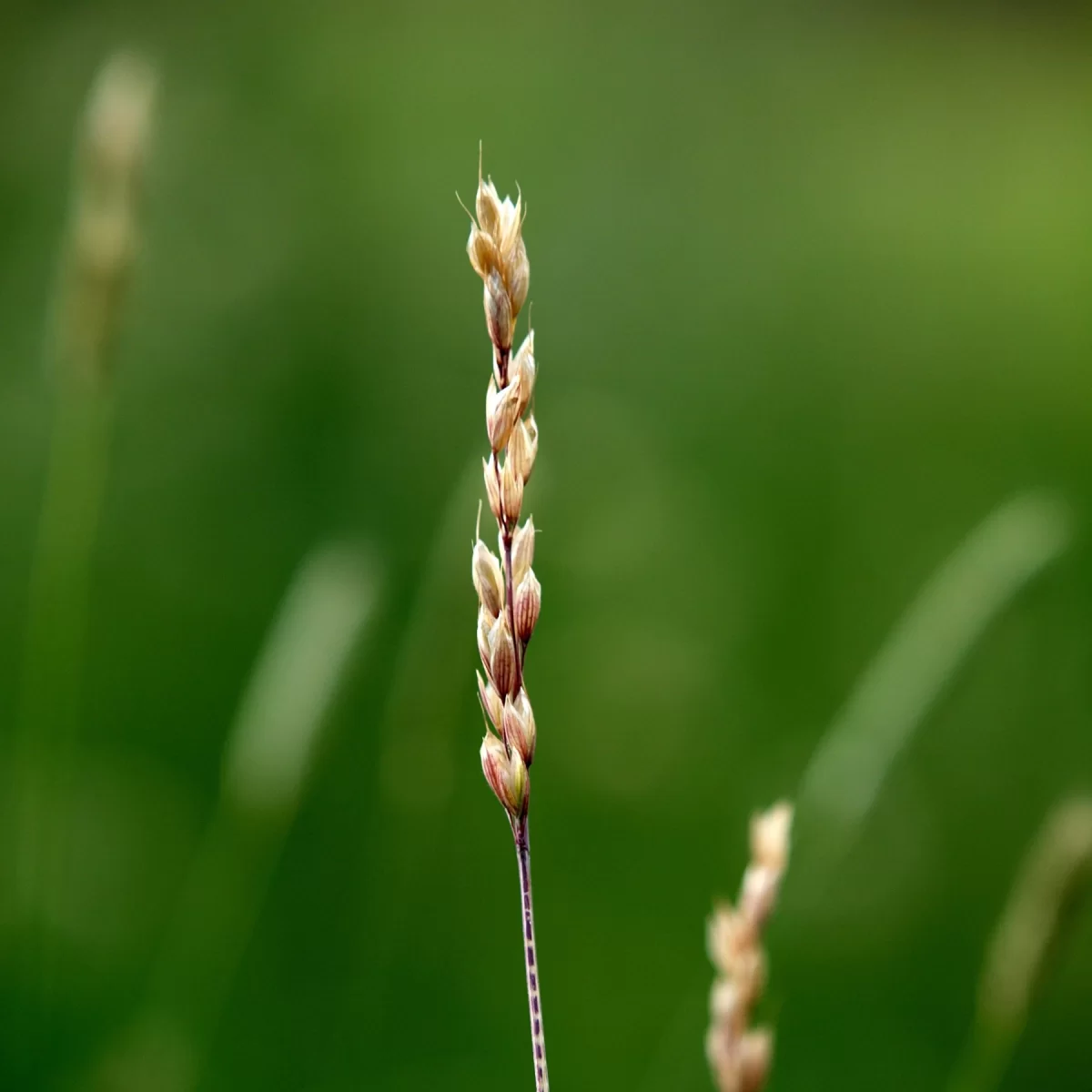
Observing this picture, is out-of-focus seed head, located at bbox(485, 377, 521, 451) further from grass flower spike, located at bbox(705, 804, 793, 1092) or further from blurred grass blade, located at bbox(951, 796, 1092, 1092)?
blurred grass blade, located at bbox(951, 796, 1092, 1092)

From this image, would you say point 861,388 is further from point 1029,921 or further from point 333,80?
point 1029,921

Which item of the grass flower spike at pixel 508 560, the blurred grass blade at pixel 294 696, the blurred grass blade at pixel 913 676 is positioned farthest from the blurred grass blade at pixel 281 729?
the grass flower spike at pixel 508 560

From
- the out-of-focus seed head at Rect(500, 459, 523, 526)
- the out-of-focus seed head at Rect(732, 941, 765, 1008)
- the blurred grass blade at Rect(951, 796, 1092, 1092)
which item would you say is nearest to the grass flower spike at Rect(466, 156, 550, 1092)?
the out-of-focus seed head at Rect(500, 459, 523, 526)

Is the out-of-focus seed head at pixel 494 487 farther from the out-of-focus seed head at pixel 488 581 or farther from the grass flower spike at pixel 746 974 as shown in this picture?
the grass flower spike at pixel 746 974

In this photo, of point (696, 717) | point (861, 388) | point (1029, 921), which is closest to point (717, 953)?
point (1029, 921)

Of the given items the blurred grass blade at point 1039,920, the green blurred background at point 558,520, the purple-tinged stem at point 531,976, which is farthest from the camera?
the green blurred background at point 558,520

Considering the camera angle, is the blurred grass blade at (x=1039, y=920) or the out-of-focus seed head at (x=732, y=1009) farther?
the blurred grass blade at (x=1039, y=920)

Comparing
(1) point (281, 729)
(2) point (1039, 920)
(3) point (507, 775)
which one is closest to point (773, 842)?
(3) point (507, 775)
